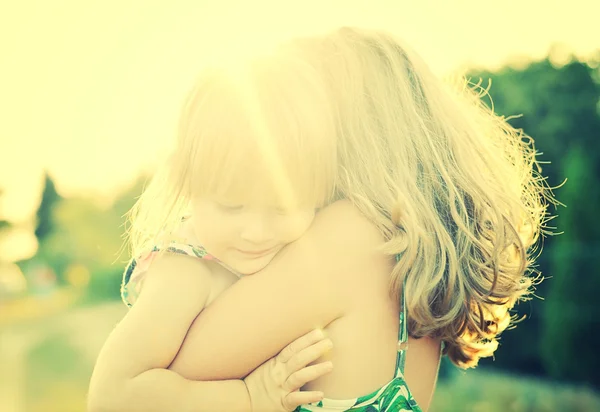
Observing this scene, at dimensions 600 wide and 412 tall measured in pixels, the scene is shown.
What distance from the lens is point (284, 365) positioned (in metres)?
1.77

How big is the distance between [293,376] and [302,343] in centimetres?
9

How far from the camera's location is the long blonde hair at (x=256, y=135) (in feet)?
5.76

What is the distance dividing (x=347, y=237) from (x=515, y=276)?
73 centimetres

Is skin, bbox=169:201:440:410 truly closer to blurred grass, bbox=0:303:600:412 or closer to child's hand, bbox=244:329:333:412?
child's hand, bbox=244:329:333:412

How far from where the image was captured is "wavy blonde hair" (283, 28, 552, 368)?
1852mm

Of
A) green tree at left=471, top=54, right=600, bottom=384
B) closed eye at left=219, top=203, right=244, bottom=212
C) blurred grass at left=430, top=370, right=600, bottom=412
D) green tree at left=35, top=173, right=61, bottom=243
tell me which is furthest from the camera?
green tree at left=35, top=173, right=61, bottom=243

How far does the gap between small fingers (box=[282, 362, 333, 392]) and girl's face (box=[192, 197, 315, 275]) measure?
12.0 inches

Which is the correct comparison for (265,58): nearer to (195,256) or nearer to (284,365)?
(195,256)

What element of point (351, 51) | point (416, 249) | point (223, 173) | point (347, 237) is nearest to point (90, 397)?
point (223, 173)

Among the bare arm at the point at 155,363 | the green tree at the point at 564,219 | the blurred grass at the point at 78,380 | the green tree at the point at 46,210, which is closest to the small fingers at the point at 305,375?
the bare arm at the point at 155,363

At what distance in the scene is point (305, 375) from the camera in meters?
1.74

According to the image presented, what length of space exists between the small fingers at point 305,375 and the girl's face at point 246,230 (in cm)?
30

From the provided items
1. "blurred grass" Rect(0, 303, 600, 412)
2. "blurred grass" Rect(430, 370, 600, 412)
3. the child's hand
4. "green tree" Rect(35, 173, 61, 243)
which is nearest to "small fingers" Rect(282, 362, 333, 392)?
the child's hand

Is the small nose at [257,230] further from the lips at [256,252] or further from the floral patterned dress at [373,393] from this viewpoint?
the floral patterned dress at [373,393]
